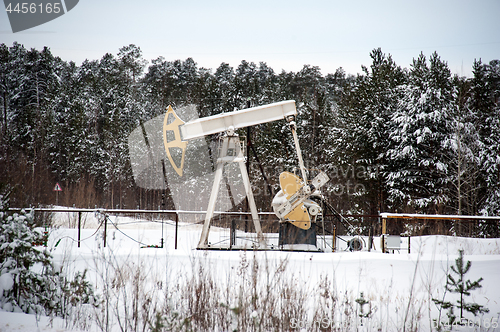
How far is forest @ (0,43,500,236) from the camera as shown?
22.5 meters

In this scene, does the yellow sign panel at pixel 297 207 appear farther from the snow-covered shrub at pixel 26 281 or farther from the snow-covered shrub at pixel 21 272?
the snow-covered shrub at pixel 21 272

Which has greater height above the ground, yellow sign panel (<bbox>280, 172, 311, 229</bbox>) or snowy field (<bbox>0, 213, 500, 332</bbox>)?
yellow sign panel (<bbox>280, 172, 311, 229</bbox>)

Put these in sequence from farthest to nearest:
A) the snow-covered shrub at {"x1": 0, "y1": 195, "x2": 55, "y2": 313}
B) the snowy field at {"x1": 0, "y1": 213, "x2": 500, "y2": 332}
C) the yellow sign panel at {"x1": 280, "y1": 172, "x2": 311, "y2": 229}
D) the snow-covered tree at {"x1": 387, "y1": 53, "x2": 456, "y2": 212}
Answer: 1. the snow-covered tree at {"x1": 387, "y1": 53, "x2": 456, "y2": 212}
2. the yellow sign panel at {"x1": 280, "y1": 172, "x2": 311, "y2": 229}
3. the snow-covered shrub at {"x1": 0, "y1": 195, "x2": 55, "y2": 313}
4. the snowy field at {"x1": 0, "y1": 213, "x2": 500, "y2": 332}

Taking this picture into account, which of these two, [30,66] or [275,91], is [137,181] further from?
[30,66]

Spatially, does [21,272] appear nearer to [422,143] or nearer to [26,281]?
[26,281]

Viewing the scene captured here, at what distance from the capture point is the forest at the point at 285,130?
22.5 m

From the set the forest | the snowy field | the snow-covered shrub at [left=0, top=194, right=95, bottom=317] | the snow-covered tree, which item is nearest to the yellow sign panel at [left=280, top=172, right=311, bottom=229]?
the forest

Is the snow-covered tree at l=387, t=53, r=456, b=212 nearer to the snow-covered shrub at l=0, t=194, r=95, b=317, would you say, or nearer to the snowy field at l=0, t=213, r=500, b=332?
the snowy field at l=0, t=213, r=500, b=332

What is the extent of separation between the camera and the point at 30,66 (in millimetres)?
43656

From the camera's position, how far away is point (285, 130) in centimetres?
3083

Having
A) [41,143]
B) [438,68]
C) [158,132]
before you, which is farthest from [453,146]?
[41,143]

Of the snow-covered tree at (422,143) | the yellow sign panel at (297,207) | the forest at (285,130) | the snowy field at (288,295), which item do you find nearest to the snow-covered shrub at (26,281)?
the snowy field at (288,295)

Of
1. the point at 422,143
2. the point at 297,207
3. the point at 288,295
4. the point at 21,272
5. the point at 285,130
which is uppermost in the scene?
the point at 285,130

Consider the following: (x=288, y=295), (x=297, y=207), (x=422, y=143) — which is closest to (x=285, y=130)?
(x=422, y=143)
